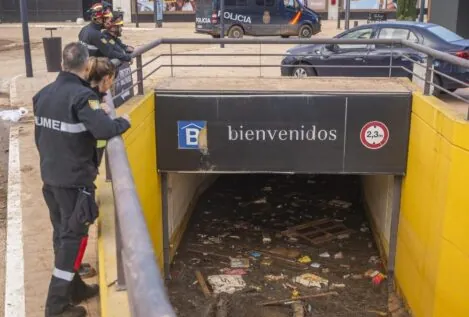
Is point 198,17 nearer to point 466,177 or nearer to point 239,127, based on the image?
point 239,127

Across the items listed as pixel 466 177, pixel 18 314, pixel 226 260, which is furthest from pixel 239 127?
pixel 18 314

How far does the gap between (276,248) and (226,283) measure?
64.2 inches

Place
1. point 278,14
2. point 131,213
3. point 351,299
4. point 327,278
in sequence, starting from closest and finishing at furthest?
1. point 131,213
2. point 351,299
3. point 327,278
4. point 278,14

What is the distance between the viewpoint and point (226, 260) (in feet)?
32.6

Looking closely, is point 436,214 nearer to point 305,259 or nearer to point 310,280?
point 310,280

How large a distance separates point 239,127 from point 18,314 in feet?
16.8

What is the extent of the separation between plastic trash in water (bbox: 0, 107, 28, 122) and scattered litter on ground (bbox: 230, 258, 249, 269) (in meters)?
5.45

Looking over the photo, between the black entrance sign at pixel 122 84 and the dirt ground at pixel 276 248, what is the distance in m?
3.07

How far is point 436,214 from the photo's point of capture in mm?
7188

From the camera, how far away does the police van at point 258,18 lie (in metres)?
28.2

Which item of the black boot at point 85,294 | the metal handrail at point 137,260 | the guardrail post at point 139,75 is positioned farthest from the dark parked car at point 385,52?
the metal handrail at point 137,260

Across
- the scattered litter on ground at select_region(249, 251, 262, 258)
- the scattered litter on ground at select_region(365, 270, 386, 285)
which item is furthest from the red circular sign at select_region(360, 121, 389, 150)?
the scattered litter on ground at select_region(249, 251, 262, 258)

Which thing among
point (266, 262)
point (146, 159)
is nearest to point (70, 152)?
point (146, 159)

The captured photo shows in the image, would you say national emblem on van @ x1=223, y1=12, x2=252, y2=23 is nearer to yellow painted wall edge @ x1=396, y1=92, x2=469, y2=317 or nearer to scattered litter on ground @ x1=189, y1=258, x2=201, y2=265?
scattered litter on ground @ x1=189, y1=258, x2=201, y2=265
